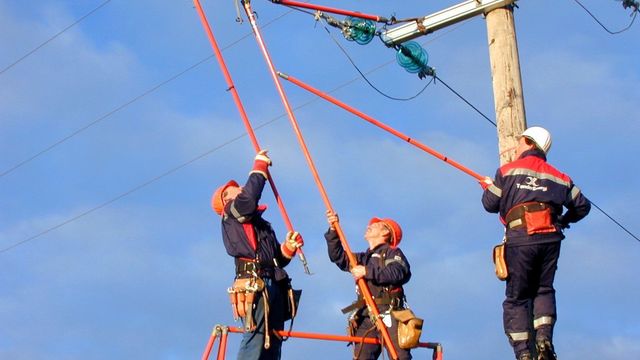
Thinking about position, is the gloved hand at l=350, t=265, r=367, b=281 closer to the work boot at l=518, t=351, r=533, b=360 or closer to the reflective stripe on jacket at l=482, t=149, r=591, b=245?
the reflective stripe on jacket at l=482, t=149, r=591, b=245

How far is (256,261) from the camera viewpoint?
1162 centimetres

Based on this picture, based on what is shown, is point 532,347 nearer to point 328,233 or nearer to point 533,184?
point 533,184

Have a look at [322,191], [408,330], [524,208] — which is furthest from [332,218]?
[524,208]

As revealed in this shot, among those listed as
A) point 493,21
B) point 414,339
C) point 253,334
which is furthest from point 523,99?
point 253,334

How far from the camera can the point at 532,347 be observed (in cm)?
1108

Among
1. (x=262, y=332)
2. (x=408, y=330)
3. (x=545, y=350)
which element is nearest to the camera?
(x=545, y=350)

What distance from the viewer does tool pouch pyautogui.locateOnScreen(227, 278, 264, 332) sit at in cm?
1145

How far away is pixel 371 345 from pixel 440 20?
3.46 m

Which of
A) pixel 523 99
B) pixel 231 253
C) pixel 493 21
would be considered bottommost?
pixel 231 253

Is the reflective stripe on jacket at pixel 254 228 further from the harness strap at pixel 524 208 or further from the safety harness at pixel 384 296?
the harness strap at pixel 524 208

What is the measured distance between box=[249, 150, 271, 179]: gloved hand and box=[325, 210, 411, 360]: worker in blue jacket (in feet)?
2.99

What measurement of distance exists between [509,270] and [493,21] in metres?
2.82

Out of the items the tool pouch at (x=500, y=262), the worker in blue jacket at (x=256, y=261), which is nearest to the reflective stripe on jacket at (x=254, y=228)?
the worker in blue jacket at (x=256, y=261)

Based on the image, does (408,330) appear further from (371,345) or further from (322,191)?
(322,191)
